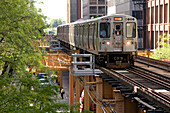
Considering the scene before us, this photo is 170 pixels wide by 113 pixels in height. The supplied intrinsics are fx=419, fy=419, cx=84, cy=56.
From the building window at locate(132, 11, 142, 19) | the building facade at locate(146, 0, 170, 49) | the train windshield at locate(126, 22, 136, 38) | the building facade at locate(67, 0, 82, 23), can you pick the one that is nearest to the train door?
the train windshield at locate(126, 22, 136, 38)

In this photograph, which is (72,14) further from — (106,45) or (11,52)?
(11,52)

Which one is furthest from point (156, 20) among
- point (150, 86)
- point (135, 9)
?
point (150, 86)

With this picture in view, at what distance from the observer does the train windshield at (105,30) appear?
929 inches

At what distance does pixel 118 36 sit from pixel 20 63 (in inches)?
486

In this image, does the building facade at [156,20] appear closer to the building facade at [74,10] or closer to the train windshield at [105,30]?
the train windshield at [105,30]

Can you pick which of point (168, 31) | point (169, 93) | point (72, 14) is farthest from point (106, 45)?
point (72, 14)

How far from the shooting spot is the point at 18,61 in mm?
11945

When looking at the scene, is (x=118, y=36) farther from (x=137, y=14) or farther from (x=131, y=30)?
(x=137, y=14)

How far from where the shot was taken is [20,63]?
12.0m

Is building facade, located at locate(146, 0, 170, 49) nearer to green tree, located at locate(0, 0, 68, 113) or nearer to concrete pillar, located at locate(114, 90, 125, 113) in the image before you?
concrete pillar, located at locate(114, 90, 125, 113)

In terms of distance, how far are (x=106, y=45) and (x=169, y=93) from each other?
1044 centimetres

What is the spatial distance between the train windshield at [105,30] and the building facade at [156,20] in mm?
32172

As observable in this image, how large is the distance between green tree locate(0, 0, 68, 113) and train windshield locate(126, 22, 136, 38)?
9879 mm

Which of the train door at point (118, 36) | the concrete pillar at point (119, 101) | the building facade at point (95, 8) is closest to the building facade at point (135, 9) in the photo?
the building facade at point (95, 8)
